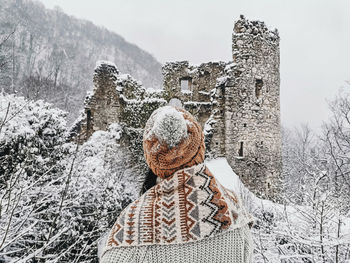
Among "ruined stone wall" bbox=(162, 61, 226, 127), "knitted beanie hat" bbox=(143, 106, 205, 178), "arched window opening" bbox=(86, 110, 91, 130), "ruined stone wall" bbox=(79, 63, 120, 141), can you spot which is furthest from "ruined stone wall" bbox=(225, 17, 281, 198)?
"knitted beanie hat" bbox=(143, 106, 205, 178)

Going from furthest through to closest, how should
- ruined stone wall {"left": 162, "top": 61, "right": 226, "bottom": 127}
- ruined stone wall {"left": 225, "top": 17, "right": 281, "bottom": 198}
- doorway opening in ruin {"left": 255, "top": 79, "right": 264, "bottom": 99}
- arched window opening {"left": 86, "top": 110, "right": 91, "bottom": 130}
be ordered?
ruined stone wall {"left": 162, "top": 61, "right": 226, "bottom": 127}
arched window opening {"left": 86, "top": 110, "right": 91, "bottom": 130}
doorway opening in ruin {"left": 255, "top": 79, "right": 264, "bottom": 99}
ruined stone wall {"left": 225, "top": 17, "right": 281, "bottom": 198}

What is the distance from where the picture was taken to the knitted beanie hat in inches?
48.9

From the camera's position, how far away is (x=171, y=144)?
124cm

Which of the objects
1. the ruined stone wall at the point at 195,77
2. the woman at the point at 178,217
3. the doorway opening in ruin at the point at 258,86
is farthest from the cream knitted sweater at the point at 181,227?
the ruined stone wall at the point at 195,77

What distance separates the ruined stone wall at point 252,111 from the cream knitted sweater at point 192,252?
8.54 metres

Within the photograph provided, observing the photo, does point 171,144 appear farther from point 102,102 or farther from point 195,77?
point 195,77

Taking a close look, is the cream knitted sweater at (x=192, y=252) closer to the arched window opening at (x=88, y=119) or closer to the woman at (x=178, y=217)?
the woman at (x=178, y=217)

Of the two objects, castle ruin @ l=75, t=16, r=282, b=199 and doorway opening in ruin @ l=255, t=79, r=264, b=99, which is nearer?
castle ruin @ l=75, t=16, r=282, b=199

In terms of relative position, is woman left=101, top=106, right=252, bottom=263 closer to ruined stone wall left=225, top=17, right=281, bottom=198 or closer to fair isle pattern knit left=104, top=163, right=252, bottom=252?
fair isle pattern knit left=104, top=163, right=252, bottom=252

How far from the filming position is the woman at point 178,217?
3.72 ft

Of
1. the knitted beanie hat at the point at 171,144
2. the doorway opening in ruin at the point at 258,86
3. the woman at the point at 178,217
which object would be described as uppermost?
the doorway opening in ruin at the point at 258,86

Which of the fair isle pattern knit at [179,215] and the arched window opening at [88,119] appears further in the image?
the arched window opening at [88,119]

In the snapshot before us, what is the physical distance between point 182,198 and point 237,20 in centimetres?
988

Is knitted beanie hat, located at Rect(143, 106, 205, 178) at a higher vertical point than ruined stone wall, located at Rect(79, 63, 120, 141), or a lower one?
lower
